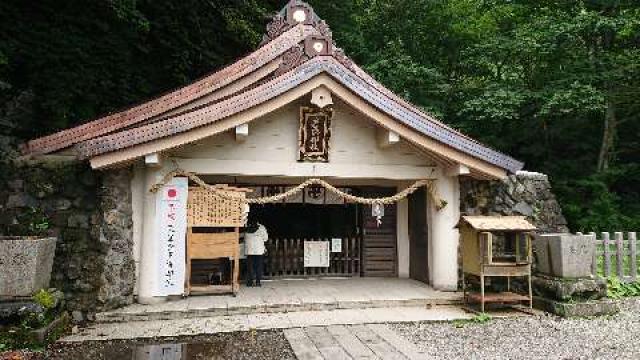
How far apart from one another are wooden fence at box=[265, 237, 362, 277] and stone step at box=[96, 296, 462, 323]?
267 cm

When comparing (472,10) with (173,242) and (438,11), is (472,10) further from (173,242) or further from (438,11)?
(173,242)

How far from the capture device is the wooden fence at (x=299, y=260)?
11367 millimetres

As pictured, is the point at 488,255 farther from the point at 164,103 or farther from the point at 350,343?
the point at 164,103

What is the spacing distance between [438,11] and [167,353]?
19.3 meters

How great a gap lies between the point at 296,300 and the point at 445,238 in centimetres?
363

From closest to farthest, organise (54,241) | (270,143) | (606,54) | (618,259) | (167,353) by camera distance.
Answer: (167,353) < (54,241) < (270,143) < (618,259) < (606,54)

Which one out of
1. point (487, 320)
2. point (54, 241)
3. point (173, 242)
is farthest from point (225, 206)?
point (487, 320)

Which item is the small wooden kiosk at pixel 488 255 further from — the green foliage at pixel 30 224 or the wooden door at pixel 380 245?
the green foliage at pixel 30 224

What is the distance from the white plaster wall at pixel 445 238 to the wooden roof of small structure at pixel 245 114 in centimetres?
77

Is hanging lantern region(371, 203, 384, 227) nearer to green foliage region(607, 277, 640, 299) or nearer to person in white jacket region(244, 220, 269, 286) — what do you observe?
person in white jacket region(244, 220, 269, 286)

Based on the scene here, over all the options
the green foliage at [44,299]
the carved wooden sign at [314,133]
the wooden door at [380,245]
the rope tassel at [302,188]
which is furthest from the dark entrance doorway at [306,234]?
the green foliage at [44,299]

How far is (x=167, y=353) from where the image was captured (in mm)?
6039

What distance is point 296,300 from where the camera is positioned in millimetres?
8695

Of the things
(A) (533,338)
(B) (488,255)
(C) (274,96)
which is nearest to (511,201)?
(B) (488,255)
